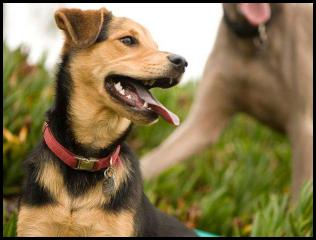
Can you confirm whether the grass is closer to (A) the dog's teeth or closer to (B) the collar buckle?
(B) the collar buckle

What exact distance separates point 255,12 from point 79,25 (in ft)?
6.39

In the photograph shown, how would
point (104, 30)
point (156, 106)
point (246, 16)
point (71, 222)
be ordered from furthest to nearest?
point (246, 16), point (104, 30), point (71, 222), point (156, 106)

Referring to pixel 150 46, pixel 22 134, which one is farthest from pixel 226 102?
pixel 150 46

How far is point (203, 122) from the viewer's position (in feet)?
17.4

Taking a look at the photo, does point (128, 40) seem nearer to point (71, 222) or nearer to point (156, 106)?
point (156, 106)

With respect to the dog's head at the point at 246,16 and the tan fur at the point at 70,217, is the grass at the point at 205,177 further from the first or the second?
the dog's head at the point at 246,16

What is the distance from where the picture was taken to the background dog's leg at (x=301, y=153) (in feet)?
15.3

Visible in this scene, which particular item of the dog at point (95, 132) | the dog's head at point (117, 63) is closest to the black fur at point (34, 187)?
the dog at point (95, 132)

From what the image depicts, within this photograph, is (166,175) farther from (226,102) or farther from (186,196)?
(226,102)

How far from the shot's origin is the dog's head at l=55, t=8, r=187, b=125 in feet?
9.56

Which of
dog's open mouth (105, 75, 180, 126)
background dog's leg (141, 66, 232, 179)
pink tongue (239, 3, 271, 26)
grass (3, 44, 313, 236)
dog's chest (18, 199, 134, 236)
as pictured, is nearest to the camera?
dog's open mouth (105, 75, 180, 126)

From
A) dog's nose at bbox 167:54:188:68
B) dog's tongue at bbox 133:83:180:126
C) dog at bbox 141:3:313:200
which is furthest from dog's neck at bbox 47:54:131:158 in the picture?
dog at bbox 141:3:313:200

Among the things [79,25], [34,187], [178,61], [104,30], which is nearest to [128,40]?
[104,30]

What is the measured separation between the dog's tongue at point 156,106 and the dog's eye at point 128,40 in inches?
11.9
